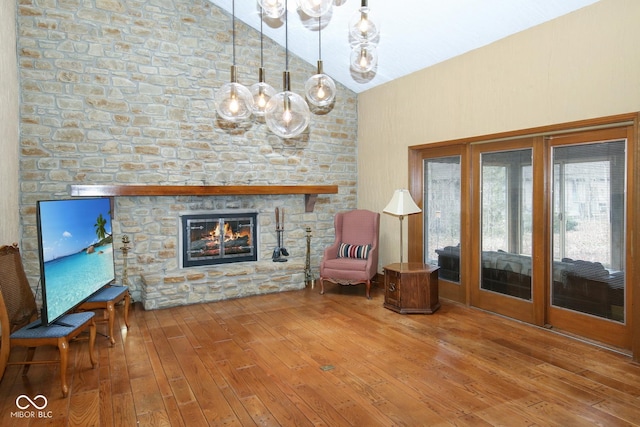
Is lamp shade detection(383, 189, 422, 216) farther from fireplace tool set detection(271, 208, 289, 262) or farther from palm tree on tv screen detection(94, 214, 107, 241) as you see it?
palm tree on tv screen detection(94, 214, 107, 241)

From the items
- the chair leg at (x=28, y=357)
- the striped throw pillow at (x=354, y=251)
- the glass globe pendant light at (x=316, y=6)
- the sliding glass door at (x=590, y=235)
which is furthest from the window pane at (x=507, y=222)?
the chair leg at (x=28, y=357)

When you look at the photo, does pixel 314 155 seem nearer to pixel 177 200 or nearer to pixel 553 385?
pixel 177 200

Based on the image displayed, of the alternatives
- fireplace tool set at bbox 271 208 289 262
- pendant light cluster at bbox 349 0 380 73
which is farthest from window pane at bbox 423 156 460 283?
pendant light cluster at bbox 349 0 380 73

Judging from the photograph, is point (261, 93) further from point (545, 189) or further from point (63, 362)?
Answer: point (545, 189)

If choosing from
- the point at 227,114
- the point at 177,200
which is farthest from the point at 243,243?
the point at 227,114

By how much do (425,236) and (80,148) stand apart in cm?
451

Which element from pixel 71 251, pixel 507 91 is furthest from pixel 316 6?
pixel 507 91

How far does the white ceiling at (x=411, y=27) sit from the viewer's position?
159 inches

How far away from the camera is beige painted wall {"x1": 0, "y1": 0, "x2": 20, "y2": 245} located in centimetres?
400

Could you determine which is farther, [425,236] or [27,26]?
[425,236]

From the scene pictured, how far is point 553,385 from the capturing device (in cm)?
304

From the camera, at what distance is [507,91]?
4.45m

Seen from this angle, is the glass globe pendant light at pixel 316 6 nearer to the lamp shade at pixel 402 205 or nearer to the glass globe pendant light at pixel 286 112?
the glass globe pendant light at pixel 286 112

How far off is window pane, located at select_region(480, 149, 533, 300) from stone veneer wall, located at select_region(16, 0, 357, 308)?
2.62 m
